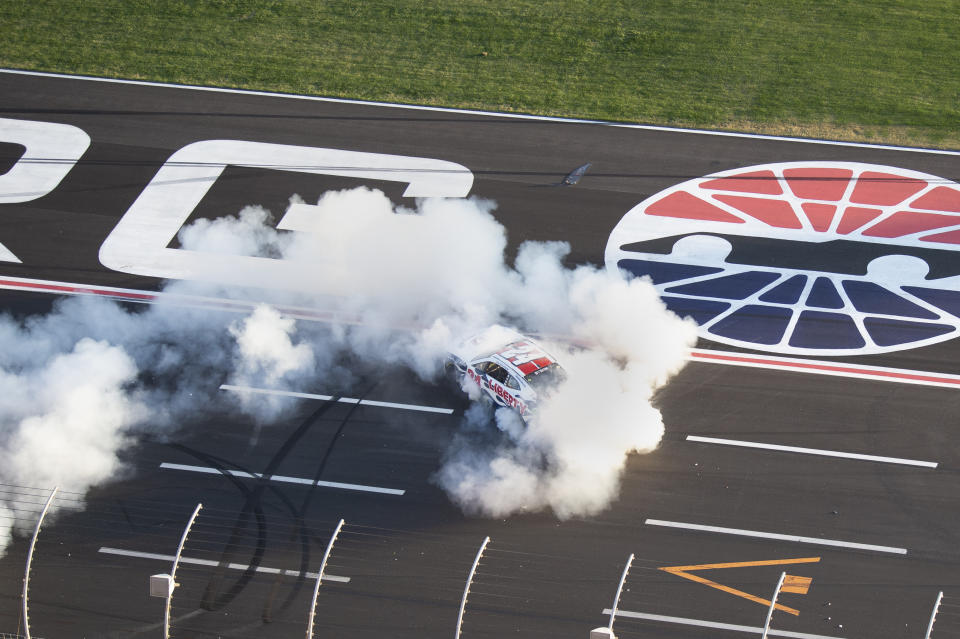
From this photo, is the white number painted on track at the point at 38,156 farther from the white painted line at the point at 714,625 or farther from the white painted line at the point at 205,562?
the white painted line at the point at 714,625

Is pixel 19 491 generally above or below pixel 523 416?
below

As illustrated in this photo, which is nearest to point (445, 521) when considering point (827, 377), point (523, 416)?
point (523, 416)

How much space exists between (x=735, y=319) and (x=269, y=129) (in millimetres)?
13652

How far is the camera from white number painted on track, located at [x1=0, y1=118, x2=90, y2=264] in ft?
79.6

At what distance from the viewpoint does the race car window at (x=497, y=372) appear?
1773cm

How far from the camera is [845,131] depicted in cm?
2595

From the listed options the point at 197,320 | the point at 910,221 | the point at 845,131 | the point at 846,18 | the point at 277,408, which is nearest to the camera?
the point at 277,408

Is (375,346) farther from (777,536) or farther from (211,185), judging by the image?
(777,536)

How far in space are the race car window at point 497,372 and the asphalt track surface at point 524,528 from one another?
3.77 ft

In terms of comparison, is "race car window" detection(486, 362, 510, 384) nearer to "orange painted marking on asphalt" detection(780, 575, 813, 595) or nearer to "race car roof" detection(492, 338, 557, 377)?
"race car roof" detection(492, 338, 557, 377)

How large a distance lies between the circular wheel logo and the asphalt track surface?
1011 mm

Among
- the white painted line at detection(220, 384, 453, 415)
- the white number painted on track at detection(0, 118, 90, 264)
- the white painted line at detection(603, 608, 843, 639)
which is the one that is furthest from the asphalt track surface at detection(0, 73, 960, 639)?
the white number painted on track at detection(0, 118, 90, 264)

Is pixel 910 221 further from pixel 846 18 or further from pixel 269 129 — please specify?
pixel 269 129

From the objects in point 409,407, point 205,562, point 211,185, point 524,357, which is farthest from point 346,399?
point 211,185
